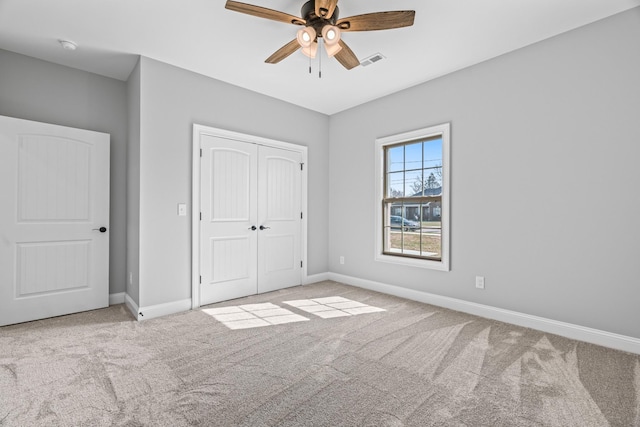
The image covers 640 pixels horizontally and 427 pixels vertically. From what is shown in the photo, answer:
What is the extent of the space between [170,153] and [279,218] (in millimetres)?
1692

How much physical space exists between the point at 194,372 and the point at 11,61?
12.2ft

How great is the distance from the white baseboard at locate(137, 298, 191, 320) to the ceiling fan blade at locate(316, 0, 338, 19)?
3209 mm

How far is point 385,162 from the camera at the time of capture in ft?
14.5

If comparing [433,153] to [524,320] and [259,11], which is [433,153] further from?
[259,11]

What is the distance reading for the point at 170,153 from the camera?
3.46m

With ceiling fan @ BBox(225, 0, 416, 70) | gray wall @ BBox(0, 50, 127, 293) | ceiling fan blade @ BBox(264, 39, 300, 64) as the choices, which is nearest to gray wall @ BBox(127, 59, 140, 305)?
gray wall @ BBox(0, 50, 127, 293)

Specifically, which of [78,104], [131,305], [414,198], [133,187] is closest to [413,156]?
[414,198]

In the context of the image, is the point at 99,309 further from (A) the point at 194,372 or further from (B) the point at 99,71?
(B) the point at 99,71

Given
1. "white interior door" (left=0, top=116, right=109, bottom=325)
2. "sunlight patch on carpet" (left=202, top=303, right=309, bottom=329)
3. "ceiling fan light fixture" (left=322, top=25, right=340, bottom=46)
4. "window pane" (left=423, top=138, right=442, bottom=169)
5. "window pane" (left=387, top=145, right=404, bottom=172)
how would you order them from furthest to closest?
"window pane" (left=387, top=145, right=404, bottom=172)
"window pane" (left=423, top=138, right=442, bottom=169)
"sunlight patch on carpet" (left=202, top=303, right=309, bottom=329)
"white interior door" (left=0, top=116, right=109, bottom=325)
"ceiling fan light fixture" (left=322, top=25, right=340, bottom=46)

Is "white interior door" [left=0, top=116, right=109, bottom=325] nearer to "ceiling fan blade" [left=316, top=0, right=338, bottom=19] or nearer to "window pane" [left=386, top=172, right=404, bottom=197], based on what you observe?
"ceiling fan blade" [left=316, top=0, right=338, bottom=19]

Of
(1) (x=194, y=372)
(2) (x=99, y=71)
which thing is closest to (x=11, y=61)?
(2) (x=99, y=71)

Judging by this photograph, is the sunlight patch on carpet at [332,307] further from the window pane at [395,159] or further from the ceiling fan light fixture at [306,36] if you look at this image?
the ceiling fan light fixture at [306,36]

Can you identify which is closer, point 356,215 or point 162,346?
point 162,346

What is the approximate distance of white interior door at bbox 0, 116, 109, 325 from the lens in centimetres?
305
